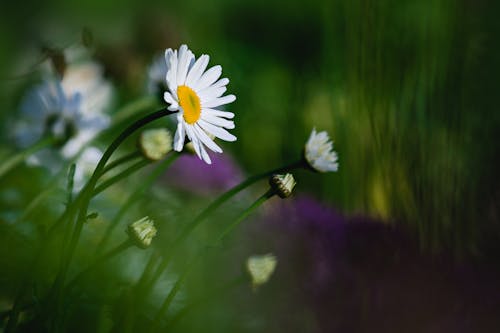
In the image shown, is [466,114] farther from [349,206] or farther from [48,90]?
[48,90]

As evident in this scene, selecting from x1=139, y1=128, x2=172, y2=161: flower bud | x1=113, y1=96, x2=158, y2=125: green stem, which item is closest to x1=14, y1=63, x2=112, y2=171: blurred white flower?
x1=113, y1=96, x2=158, y2=125: green stem

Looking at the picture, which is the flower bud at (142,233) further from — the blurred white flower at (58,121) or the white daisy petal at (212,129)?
the blurred white flower at (58,121)

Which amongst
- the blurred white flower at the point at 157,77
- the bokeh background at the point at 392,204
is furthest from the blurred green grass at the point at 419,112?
the blurred white flower at the point at 157,77

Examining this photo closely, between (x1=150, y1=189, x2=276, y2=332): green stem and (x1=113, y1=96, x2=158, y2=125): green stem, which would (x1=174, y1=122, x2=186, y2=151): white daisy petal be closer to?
(x1=150, y1=189, x2=276, y2=332): green stem

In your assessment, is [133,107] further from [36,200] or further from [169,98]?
[169,98]

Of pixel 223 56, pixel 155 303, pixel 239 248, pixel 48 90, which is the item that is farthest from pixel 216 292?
pixel 223 56
